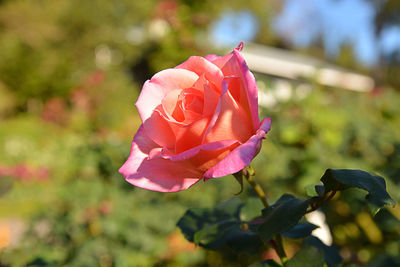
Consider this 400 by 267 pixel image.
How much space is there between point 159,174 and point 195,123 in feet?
0.27

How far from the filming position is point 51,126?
10.1 meters

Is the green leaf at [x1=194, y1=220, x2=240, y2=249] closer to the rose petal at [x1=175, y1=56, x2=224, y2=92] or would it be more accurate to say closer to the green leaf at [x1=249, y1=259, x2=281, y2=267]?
the green leaf at [x1=249, y1=259, x2=281, y2=267]

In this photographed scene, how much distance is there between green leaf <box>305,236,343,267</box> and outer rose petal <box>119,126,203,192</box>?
0.95ft

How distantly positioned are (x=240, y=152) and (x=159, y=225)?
134 cm

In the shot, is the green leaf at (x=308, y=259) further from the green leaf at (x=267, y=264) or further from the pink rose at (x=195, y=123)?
the pink rose at (x=195, y=123)

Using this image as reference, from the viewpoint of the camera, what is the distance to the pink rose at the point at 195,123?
42cm

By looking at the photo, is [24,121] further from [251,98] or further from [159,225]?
[251,98]

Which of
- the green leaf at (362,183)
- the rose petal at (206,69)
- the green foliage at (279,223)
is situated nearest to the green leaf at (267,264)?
the green foliage at (279,223)

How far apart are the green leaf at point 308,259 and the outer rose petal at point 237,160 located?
0.17m

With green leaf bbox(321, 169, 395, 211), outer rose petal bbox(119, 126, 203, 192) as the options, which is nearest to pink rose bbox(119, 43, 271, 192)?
outer rose petal bbox(119, 126, 203, 192)

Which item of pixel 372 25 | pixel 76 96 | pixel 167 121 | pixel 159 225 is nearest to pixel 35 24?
pixel 76 96

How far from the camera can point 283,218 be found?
0.44 m

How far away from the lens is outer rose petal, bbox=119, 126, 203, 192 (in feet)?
1.42

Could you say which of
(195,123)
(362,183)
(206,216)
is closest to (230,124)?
(195,123)
